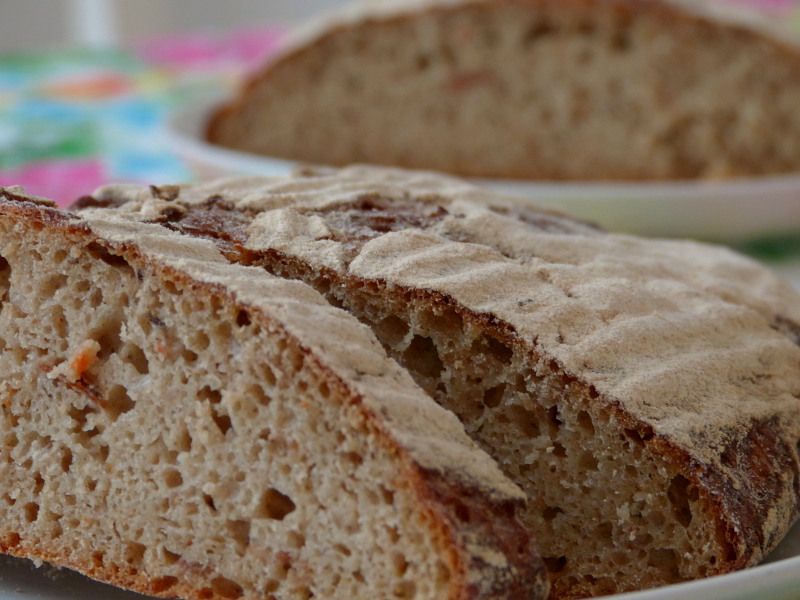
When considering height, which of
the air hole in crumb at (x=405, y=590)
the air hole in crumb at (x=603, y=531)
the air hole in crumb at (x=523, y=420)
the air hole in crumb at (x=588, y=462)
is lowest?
the air hole in crumb at (x=603, y=531)

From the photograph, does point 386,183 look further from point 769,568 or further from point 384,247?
point 769,568

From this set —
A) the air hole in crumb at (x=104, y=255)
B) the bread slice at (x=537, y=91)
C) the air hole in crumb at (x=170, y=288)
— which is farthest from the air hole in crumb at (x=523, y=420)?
the bread slice at (x=537, y=91)

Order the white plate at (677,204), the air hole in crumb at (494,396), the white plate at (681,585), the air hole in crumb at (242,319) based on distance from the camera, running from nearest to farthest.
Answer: the white plate at (681,585) < the air hole in crumb at (242,319) < the air hole in crumb at (494,396) < the white plate at (677,204)

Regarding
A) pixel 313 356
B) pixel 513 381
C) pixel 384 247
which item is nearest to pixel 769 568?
pixel 513 381

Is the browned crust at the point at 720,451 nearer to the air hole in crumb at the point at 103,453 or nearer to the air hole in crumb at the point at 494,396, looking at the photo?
the air hole in crumb at the point at 494,396

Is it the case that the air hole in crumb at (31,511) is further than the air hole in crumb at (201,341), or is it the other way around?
the air hole in crumb at (31,511)

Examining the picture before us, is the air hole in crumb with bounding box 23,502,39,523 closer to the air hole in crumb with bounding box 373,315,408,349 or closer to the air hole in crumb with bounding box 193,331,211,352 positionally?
the air hole in crumb with bounding box 193,331,211,352
